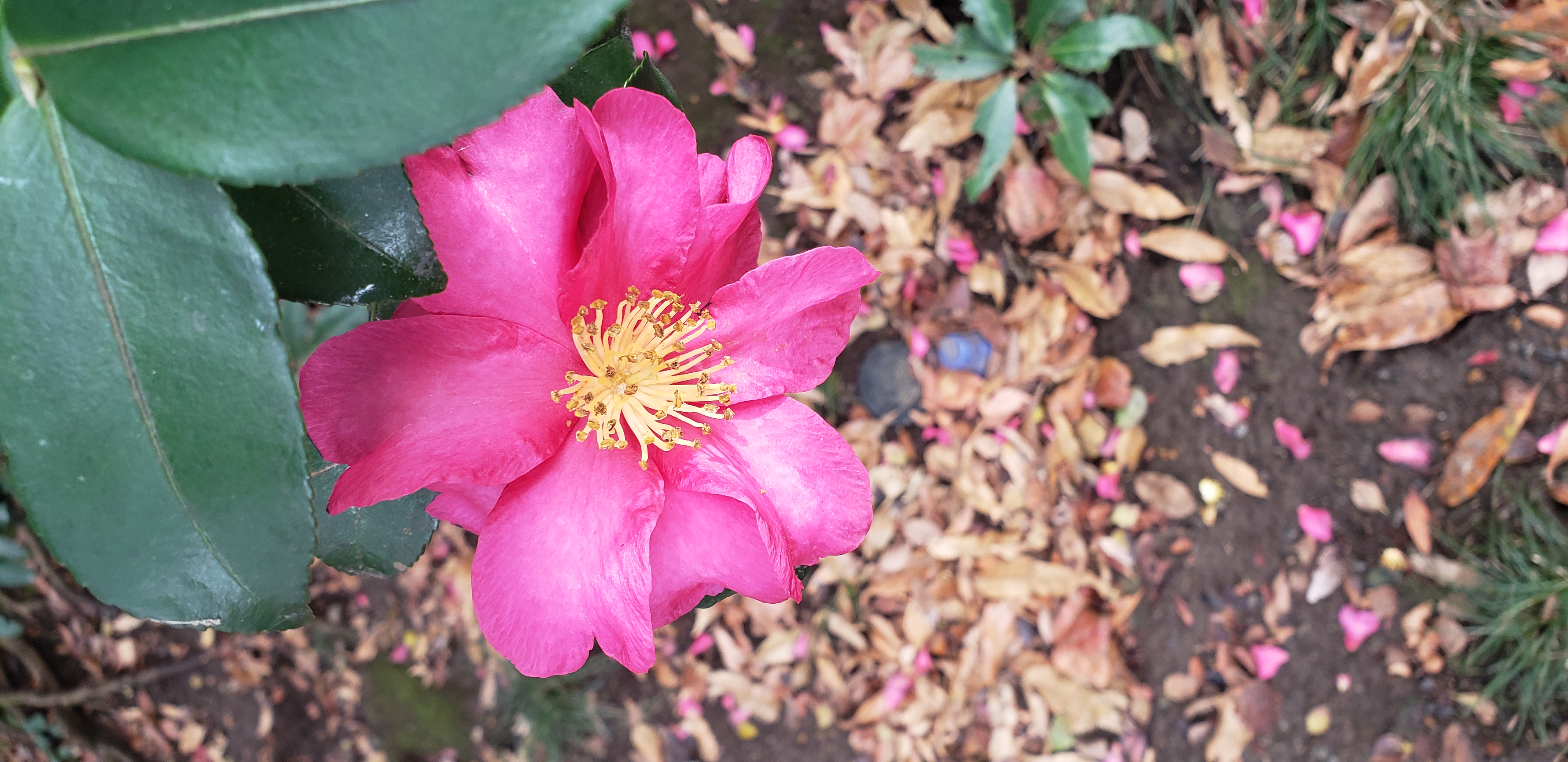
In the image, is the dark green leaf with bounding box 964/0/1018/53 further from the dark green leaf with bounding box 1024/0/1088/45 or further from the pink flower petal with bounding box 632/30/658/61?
the pink flower petal with bounding box 632/30/658/61

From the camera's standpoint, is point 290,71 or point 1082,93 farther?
point 1082,93

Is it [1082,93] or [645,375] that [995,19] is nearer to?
[1082,93]

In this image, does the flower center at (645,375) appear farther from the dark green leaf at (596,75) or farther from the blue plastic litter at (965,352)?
the blue plastic litter at (965,352)

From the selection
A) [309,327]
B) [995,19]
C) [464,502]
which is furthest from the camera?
[995,19]

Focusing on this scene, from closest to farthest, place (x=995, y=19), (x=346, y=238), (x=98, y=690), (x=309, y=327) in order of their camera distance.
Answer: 1. (x=346, y=238)
2. (x=309, y=327)
3. (x=995, y=19)
4. (x=98, y=690)

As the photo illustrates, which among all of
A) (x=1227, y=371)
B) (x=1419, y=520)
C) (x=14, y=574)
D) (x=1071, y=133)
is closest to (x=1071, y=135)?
(x=1071, y=133)

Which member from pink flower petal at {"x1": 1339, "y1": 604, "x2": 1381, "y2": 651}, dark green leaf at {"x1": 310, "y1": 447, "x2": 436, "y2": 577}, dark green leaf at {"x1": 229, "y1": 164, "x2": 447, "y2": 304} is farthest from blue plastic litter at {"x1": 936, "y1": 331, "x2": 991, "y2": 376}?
dark green leaf at {"x1": 229, "y1": 164, "x2": 447, "y2": 304}

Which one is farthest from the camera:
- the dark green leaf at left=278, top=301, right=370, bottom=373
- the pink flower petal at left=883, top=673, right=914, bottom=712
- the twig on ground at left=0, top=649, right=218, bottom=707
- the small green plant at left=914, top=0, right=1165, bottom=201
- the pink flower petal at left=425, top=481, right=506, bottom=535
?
the twig on ground at left=0, top=649, right=218, bottom=707
